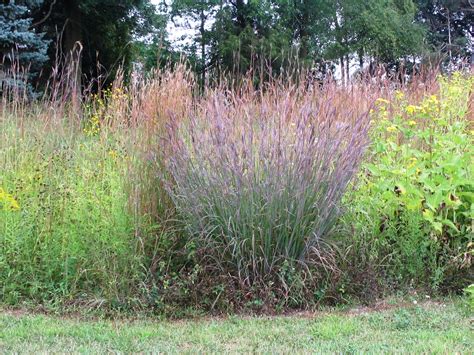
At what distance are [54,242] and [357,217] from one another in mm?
2641

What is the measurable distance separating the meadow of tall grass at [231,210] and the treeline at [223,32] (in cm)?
755

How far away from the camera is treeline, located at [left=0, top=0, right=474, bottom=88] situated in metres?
16.3

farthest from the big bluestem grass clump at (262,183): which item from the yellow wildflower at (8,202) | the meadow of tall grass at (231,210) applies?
the yellow wildflower at (8,202)

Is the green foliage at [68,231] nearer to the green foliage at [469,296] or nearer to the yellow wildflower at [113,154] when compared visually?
the yellow wildflower at [113,154]

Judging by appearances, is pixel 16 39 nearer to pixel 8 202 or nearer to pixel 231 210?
pixel 8 202

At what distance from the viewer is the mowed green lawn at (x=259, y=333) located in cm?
335

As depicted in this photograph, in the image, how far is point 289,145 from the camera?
14.0 feet

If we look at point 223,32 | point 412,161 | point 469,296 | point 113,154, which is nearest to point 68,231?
point 113,154

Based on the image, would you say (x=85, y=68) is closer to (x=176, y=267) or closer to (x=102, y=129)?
(x=102, y=129)

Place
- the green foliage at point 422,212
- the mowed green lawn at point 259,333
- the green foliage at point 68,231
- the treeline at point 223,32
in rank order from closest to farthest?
the mowed green lawn at point 259,333, the green foliage at point 68,231, the green foliage at point 422,212, the treeline at point 223,32

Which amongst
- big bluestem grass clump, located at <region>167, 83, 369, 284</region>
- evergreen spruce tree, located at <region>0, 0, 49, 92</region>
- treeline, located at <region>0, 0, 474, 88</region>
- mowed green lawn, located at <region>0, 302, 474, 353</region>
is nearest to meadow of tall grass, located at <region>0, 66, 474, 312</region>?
big bluestem grass clump, located at <region>167, 83, 369, 284</region>

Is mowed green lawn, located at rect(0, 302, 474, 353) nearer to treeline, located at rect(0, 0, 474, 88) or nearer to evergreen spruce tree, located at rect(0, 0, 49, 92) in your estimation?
evergreen spruce tree, located at rect(0, 0, 49, 92)

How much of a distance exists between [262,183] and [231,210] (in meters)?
0.32

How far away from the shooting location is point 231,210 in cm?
421
